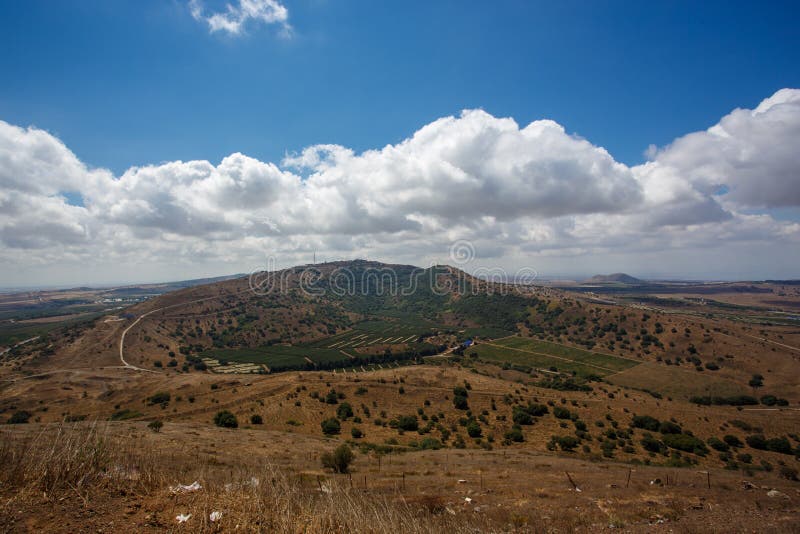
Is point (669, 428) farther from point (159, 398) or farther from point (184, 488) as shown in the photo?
point (159, 398)

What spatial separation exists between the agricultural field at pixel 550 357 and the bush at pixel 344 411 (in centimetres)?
7914

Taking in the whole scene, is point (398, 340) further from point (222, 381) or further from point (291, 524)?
point (291, 524)

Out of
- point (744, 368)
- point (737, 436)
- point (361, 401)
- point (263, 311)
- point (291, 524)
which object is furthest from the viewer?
point (263, 311)

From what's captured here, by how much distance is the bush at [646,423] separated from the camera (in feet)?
163

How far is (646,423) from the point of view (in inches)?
1981

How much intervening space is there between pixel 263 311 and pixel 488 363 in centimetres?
12402

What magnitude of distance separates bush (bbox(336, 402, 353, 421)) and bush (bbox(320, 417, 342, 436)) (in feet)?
14.4

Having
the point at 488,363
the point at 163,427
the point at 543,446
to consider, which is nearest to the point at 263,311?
the point at 488,363

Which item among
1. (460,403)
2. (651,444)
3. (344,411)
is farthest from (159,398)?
(651,444)

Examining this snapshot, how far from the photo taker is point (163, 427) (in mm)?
34938

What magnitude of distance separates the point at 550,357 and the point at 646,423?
263ft

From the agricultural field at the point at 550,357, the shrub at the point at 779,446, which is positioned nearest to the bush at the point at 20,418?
the shrub at the point at 779,446

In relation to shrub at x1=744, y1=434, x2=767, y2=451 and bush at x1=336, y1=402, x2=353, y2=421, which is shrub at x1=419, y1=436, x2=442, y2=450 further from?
shrub at x1=744, y1=434, x2=767, y2=451

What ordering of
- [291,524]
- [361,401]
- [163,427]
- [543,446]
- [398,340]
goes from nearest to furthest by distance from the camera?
[291,524]
[163,427]
[543,446]
[361,401]
[398,340]
